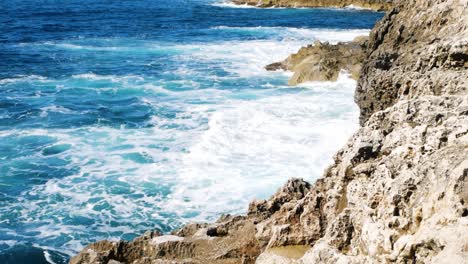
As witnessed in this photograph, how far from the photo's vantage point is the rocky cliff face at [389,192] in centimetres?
503

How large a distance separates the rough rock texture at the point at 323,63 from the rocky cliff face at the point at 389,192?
59.5ft

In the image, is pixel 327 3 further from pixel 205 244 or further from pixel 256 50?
pixel 205 244

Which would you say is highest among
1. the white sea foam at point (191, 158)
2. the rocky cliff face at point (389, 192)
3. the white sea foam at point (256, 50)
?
the rocky cliff face at point (389, 192)

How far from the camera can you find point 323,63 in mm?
31500

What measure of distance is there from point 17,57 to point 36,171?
2523cm

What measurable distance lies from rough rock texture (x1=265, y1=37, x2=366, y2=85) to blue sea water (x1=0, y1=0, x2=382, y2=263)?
35.0 inches

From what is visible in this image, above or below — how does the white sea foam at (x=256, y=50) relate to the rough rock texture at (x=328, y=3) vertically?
below

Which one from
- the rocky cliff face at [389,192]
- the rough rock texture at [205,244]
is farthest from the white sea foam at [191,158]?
the rocky cliff face at [389,192]

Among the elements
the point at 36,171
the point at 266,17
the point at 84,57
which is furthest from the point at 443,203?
the point at 266,17

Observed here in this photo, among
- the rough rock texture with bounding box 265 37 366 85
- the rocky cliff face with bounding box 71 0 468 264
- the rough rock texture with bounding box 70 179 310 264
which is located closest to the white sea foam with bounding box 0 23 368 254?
the rough rock texture with bounding box 265 37 366 85

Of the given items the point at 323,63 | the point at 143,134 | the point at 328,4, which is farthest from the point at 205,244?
the point at 328,4

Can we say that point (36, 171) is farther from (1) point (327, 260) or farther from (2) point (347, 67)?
(2) point (347, 67)

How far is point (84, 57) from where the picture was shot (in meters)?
41.7

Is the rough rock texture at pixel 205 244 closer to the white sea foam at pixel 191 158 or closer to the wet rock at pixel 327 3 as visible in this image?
the white sea foam at pixel 191 158
